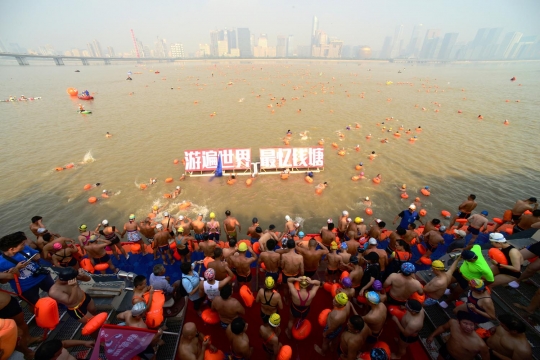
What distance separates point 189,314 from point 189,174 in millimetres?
13801

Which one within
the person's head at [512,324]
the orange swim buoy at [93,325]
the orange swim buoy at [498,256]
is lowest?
the orange swim buoy at [93,325]

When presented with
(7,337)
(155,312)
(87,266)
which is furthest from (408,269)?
(87,266)

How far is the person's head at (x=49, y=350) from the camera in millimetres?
4230

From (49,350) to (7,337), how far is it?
1305mm

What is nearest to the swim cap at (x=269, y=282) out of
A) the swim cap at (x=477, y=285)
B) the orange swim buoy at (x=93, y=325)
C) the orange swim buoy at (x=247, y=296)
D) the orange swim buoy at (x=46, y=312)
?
the orange swim buoy at (x=247, y=296)

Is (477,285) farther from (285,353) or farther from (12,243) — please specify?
(12,243)

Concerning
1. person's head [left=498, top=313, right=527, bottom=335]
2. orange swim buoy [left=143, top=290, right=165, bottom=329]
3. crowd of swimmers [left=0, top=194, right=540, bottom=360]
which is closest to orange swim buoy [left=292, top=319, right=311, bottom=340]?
crowd of swimmers [left=0, top=194, right=540, bottom=360]

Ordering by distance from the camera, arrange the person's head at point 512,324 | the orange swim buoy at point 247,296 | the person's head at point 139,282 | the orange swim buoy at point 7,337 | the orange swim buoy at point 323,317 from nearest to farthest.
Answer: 1. the orange swim buoy at point 7,337
2. the person's head at point 512,324
3. the person's head at point 139,282
4. the orange swim buoy at point 323,317
5. the orange swim buoy at point 247,296

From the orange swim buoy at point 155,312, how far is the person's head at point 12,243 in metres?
3.82

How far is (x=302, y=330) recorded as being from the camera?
6.87 meters

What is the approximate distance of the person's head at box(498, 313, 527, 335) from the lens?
186 inches

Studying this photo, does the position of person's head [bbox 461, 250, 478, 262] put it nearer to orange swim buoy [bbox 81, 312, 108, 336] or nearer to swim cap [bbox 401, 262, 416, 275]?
swim cap [bbox 401, 262, 416, 275]

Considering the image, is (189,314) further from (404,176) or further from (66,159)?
(66,159)

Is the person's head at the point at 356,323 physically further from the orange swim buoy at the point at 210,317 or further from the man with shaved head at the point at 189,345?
the orange swim buoy at the point at 210,317
